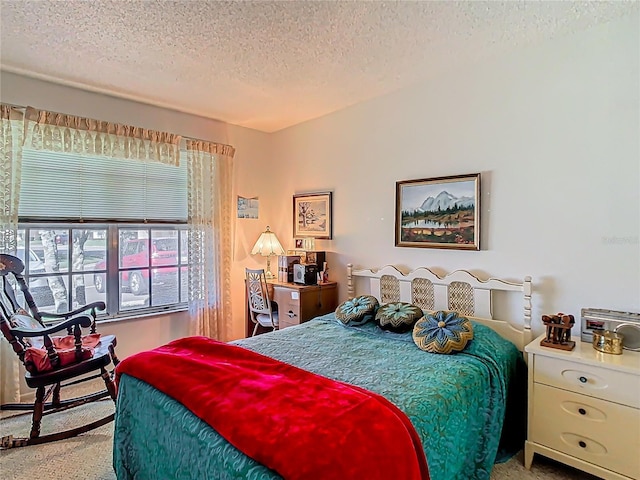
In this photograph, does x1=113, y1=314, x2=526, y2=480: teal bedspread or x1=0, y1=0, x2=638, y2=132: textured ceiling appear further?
x1=0, y1=0, x2=638, y2=132: textured ceiling

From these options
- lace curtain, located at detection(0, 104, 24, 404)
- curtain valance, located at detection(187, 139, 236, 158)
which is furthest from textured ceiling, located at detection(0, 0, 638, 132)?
curtain valance, located at detection(187, 139, 236, 158)

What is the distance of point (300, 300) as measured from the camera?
3.46m

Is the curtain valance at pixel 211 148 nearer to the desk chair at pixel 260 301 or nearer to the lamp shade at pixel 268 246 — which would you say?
the lamp shade at pixel 268 246

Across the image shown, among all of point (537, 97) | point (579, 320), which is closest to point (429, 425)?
point (579, 320)

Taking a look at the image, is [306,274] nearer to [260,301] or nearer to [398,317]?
[260,301]

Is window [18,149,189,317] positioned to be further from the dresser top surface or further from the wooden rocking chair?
the dresser top surface

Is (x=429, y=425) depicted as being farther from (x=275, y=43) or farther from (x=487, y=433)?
(x=275, y=43)

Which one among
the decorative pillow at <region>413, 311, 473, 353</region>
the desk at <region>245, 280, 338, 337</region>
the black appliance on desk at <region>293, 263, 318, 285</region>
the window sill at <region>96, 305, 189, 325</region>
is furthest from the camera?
the black appliance on desk at <region>293, 263, 318, 285</region>

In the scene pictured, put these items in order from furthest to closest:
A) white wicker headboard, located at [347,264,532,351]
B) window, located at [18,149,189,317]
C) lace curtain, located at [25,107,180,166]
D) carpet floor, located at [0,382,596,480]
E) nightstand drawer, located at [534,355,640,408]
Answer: window, located at [18,149,189,317]
lace curtain, located at [25,107,180,166]
white wicker headboard, located at [347,264,532,351]
carpet floor, located at [0,382,596,480]
nightstand drawer, located at [534,355,640,408]

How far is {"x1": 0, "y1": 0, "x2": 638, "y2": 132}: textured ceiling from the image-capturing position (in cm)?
206

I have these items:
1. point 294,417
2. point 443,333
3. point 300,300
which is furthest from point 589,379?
point 300,300

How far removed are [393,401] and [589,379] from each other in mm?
1113

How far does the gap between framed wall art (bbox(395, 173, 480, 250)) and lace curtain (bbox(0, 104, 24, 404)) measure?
308cm

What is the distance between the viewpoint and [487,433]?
190cm
